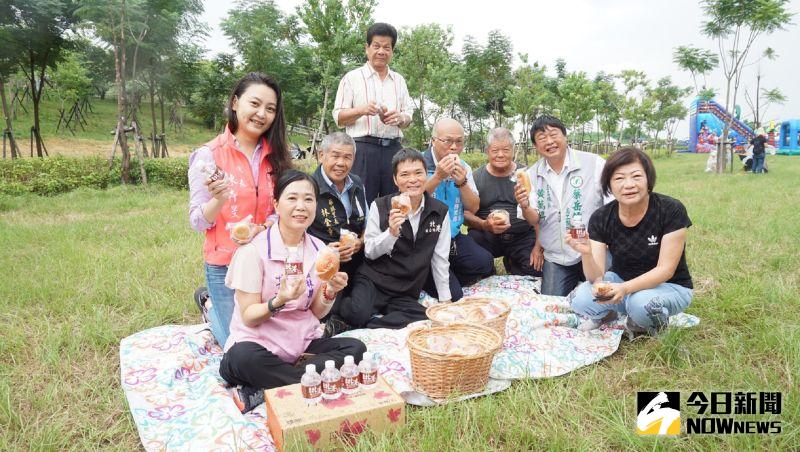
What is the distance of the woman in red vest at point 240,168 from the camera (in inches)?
142

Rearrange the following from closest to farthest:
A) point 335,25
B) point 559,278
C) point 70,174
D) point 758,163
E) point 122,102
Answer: point 559,278
point 70,174
point 122,102
point 335,25
point 758,163

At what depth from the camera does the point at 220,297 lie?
12.5ft

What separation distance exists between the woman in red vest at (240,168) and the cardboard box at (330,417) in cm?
129

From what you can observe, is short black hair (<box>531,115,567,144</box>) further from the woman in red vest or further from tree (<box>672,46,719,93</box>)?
tree (<box>672,46,719,93</box>)

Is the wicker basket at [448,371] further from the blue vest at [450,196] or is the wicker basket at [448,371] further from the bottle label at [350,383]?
the blue vest at [450,196]

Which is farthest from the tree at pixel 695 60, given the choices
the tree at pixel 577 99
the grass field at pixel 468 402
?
the grass field at pixel 468 402

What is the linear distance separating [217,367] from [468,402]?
6.28ft

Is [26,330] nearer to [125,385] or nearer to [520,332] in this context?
[125,385]

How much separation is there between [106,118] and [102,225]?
32595 millimetres

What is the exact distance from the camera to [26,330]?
420cm

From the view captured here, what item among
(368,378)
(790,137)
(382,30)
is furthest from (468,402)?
(790,137)

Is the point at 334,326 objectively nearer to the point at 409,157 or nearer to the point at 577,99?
the point at 409,157

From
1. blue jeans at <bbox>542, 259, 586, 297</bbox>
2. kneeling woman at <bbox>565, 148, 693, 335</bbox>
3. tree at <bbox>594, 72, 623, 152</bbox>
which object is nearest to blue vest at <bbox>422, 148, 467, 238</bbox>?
blue jeans at <bbox>542, 259, 586, 297</bbox>

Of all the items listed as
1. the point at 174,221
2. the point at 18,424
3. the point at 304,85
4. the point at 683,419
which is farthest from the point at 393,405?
the point at 304,85
